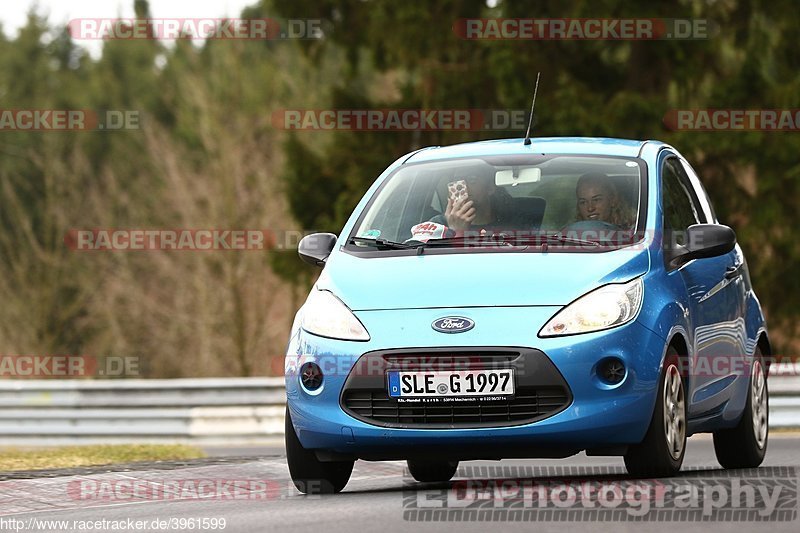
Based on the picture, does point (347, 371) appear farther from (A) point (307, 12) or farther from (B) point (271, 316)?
(B) point (271, 316)

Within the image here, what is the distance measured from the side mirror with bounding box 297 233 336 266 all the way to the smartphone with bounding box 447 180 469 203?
0.70 meters

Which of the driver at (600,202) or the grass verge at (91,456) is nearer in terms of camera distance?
the driver at (600,202)

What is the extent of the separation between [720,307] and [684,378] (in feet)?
3.15

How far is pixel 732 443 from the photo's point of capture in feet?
31.6

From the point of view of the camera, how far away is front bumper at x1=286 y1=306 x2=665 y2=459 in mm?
7586

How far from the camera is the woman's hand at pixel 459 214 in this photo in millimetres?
8781

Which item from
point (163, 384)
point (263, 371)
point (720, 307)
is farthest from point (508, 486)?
point (263, 371)

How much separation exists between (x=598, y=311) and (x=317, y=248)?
1889mm

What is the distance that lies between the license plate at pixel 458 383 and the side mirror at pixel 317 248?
1459 millimetres

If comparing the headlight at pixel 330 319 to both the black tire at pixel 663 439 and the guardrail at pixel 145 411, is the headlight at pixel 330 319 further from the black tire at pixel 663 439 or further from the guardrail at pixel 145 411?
the guardrail at pixel 145 411

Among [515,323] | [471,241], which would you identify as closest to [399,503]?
[515,323]

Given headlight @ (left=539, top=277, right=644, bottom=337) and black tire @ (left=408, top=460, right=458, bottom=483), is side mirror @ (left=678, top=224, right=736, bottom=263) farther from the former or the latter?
black tire @ (left=408, top=460, right=458, bottom=483)

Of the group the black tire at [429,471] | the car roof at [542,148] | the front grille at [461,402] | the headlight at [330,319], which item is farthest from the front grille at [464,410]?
the car roof at [542,148]

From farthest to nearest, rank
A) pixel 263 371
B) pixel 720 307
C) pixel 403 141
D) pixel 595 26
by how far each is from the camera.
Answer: pixel 263 371, pixel 403 141, pixel 595 26, pixel 720 307
